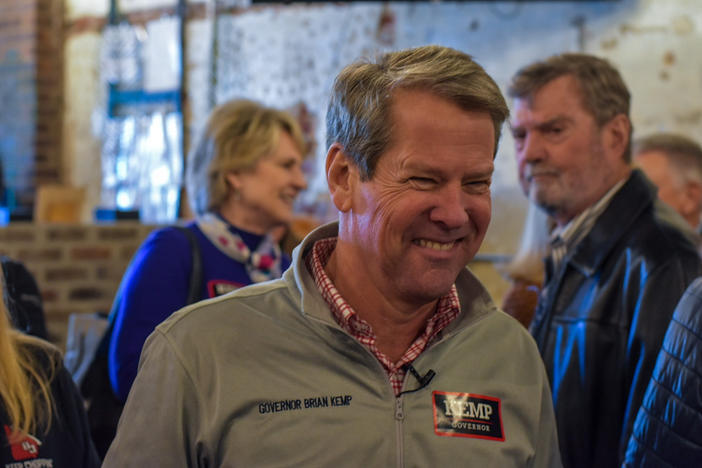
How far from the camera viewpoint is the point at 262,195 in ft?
8.38

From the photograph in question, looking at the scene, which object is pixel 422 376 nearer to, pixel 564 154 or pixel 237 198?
pixel 564 154

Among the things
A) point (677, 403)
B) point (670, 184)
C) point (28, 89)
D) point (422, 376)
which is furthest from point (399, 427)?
point (28, 89)

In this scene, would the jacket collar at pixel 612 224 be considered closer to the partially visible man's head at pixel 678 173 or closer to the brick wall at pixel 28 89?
the partially visible man's head at pixel 678 173

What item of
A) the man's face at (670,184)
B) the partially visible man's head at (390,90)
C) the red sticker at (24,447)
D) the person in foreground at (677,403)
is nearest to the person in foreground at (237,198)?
the red sticker at (24,447)

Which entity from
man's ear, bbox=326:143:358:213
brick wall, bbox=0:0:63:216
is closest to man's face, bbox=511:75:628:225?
man's ear, bbox=326:143:358:213

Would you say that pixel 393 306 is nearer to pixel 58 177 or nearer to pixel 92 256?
pixel 92 256

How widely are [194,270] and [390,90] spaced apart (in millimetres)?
1199

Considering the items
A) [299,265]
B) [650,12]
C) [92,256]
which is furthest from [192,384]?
[650,12]

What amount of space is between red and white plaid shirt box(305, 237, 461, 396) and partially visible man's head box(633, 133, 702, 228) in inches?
87.3

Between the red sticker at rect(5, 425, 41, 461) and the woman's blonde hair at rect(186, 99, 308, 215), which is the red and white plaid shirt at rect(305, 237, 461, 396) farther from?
the woman's blonde hair at rect(186, 99, 308, 215)

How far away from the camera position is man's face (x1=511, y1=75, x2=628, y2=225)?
2092mm

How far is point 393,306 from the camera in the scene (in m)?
1.31

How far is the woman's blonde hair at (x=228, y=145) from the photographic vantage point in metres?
2.56

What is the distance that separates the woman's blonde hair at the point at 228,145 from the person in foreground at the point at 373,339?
49.6 inches
